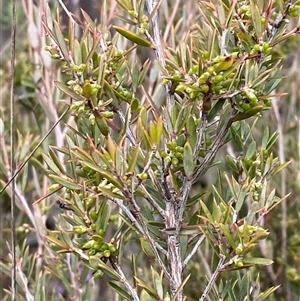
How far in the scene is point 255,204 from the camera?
0.52 meters

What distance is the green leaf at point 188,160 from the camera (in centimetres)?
48

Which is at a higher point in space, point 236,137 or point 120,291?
point 236,137

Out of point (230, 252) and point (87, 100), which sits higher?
point (87, 100)

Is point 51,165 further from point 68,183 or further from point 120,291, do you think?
point 120,291

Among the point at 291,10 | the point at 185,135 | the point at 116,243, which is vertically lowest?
the point at 116,243

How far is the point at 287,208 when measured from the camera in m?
1.22

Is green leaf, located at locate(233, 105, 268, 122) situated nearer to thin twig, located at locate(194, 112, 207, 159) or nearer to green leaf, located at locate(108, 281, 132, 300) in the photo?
thin twig, located at locate(194, 112, 207, 159)

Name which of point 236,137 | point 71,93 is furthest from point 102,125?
point 236,137

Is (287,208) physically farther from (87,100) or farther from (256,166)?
(87,100)

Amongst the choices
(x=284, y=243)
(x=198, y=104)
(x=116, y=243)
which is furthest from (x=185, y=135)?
(x=284, y=243)

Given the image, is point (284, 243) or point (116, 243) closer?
point (116, 243)

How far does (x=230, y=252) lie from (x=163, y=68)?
19 centimetres

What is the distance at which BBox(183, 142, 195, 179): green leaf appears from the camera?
1.58 feet

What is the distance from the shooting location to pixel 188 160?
488 mm
